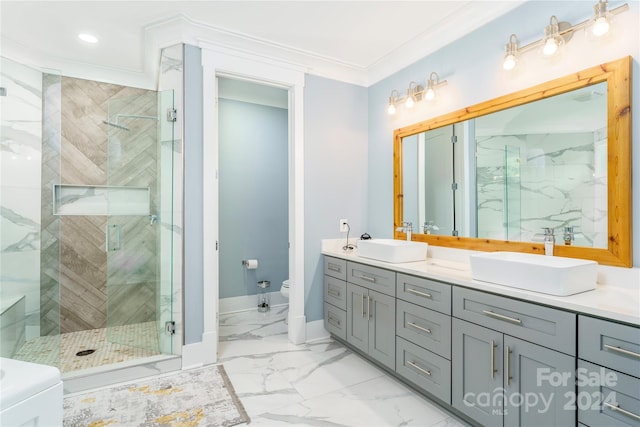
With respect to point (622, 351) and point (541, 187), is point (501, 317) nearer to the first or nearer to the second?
point (622, 351)

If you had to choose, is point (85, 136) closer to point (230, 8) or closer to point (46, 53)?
point (46, 53)

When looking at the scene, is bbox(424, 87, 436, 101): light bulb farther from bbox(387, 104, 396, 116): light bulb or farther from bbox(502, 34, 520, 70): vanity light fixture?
bbox(502, 34, 520, 70): vanity light fixture

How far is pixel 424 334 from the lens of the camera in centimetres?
194

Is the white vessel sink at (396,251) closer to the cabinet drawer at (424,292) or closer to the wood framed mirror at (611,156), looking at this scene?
the cabinet drawer at (424,292)

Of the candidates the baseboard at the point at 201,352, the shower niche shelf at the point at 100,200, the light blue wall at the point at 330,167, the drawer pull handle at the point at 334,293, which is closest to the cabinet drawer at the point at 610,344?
the drawer pull handle at the point at 334,293

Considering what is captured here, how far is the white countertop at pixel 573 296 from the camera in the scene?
3.86ft

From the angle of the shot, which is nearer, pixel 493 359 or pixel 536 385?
pixel 536 385

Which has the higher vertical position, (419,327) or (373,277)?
(373,277)

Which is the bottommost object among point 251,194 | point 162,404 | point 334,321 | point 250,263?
point 162,404

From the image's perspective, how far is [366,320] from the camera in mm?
2438

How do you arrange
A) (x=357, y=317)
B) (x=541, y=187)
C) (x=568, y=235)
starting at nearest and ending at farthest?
(x=568, y=235), (x=541, y=187), (x=357, y=317)

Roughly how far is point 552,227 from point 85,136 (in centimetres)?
387

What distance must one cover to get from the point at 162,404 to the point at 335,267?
5.12 ft

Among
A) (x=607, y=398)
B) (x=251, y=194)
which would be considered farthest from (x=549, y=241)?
(x=251, y=194)
